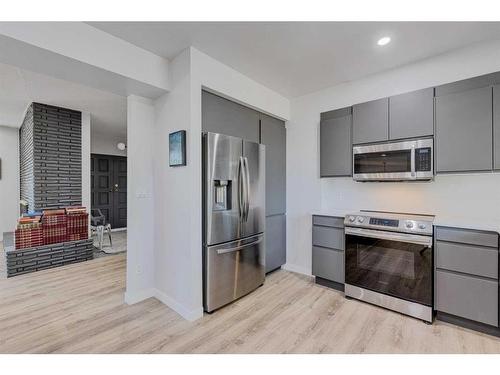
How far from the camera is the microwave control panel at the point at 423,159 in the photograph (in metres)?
2.45

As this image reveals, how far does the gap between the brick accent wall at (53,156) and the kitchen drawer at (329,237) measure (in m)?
4.26

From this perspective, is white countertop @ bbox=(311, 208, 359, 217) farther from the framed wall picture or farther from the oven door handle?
the framed wall picture

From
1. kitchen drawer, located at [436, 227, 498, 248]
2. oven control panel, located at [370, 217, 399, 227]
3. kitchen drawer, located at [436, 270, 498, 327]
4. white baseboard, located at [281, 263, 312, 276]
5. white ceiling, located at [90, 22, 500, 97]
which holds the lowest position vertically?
white baseboard, located at [281, 263, 312, 276]

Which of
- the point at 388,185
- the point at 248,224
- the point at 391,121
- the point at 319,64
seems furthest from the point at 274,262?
the point at 319,64

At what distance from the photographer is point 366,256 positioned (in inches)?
103

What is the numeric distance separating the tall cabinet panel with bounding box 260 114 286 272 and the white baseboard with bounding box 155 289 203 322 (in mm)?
1265

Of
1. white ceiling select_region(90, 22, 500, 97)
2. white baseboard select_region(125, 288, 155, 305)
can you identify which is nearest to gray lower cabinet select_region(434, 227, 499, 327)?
white ceiling select_region(90, 22, 500, 97)

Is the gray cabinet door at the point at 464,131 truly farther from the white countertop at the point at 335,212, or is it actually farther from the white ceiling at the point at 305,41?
the white countertop at the point at 335,212

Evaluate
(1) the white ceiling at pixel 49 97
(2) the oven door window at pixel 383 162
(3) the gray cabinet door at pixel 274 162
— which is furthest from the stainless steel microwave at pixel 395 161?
(1) the white ceiling at pixel 49 97

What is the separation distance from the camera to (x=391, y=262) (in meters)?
2.47

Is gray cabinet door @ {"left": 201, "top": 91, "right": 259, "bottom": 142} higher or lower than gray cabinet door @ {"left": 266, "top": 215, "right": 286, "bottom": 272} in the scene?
higher

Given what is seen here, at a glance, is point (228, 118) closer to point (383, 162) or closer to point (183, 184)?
point (183, 184)

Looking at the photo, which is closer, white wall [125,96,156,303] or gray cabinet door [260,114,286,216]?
white wall [125,96,156,303]

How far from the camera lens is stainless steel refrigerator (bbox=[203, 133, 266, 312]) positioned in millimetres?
2432
